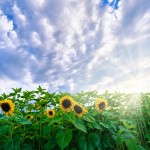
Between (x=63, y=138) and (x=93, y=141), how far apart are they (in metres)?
0.48

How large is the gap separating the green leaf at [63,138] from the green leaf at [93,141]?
33 centimetres

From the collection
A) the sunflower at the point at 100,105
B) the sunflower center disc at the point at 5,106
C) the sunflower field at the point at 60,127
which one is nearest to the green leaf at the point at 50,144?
the sunflower field at the point at 60,127

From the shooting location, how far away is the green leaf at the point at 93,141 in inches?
134

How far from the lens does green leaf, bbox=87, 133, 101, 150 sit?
341 cm

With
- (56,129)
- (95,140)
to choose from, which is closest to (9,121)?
(56,129)

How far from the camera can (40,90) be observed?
4812 mm

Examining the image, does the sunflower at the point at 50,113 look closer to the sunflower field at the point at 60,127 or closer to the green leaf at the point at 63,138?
the sunflower field at the point at 60,127

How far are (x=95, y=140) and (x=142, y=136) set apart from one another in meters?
1.85

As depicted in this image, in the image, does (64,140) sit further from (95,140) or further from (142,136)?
(142,136)

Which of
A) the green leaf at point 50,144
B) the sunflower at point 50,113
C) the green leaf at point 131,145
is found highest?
the sunflower at point 50,113

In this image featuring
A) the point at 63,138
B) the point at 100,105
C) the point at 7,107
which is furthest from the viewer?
the point at 100,105

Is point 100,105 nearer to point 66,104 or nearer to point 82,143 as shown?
point 66,104

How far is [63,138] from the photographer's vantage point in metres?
3.24

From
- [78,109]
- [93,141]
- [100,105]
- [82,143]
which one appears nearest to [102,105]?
[100,105]
